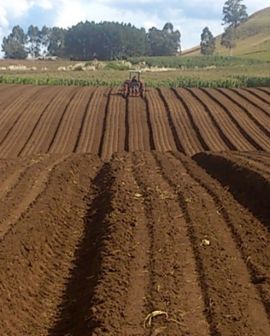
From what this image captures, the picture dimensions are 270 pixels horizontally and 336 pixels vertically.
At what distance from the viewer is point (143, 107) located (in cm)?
3122

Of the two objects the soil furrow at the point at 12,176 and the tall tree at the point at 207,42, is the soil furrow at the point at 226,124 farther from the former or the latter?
the tall tree at the point at 207,42

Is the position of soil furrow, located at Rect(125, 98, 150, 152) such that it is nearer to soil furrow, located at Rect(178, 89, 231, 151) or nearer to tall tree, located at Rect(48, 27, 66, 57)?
soil furrow, located at Rect(178, 89, 231, 151)

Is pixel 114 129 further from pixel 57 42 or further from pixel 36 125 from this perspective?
pixel 57 42

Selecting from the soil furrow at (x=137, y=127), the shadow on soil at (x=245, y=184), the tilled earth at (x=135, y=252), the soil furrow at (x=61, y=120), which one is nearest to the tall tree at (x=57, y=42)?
the soil furrow at (x=61, y=120)

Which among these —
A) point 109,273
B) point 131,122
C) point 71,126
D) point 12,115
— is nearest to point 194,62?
point 12,115

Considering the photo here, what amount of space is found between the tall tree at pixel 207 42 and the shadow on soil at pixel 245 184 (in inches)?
4149

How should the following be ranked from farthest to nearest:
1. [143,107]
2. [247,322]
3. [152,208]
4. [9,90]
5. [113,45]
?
[113,45]
[9,90]
[143,107]
[152,208]
[247,322]

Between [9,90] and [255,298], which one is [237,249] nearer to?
[255,298]

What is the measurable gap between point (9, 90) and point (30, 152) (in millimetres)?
15120

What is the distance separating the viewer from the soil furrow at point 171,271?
716cm

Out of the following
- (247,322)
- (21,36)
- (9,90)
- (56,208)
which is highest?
(247,322)

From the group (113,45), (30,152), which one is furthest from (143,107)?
(113,45)

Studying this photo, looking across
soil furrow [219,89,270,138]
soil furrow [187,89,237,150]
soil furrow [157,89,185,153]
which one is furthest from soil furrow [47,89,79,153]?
soil furrow [219,89,270,138]

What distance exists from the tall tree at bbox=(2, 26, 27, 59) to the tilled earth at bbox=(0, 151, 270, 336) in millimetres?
121046
